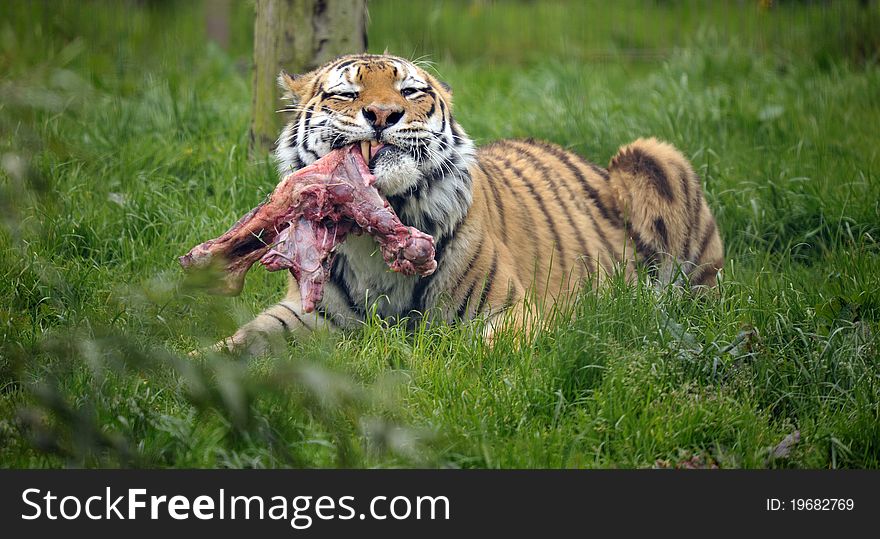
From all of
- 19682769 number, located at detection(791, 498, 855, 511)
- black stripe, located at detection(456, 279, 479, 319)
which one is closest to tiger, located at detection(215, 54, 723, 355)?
black stripe, located at detection(456, 279, 479, 319)

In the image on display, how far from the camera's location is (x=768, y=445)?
300cm

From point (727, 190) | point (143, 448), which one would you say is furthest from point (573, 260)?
point (143, 448)

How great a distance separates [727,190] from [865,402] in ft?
7.75

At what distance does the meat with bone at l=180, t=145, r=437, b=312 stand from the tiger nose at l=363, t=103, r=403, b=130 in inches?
4.5

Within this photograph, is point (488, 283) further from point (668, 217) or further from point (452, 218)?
point (668, 217)

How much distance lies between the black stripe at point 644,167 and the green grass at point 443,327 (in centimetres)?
52

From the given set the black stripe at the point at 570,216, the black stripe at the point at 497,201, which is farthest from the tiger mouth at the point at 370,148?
the black stripe at the point at 570,216

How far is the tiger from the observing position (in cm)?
371

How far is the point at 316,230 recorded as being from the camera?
11.1ft

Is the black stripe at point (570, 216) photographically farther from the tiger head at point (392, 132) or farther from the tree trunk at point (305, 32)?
the tree trunk at point (305, 32)

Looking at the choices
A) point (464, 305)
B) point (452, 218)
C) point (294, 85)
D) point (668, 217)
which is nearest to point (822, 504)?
point (464, 305)

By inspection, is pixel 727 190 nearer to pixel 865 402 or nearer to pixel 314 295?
pixel 865 402

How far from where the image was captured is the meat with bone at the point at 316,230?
3.23 m

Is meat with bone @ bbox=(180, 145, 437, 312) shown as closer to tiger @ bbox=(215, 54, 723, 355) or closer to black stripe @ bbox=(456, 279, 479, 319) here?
tiger @ bbox=(215, 54, 723, 355)
